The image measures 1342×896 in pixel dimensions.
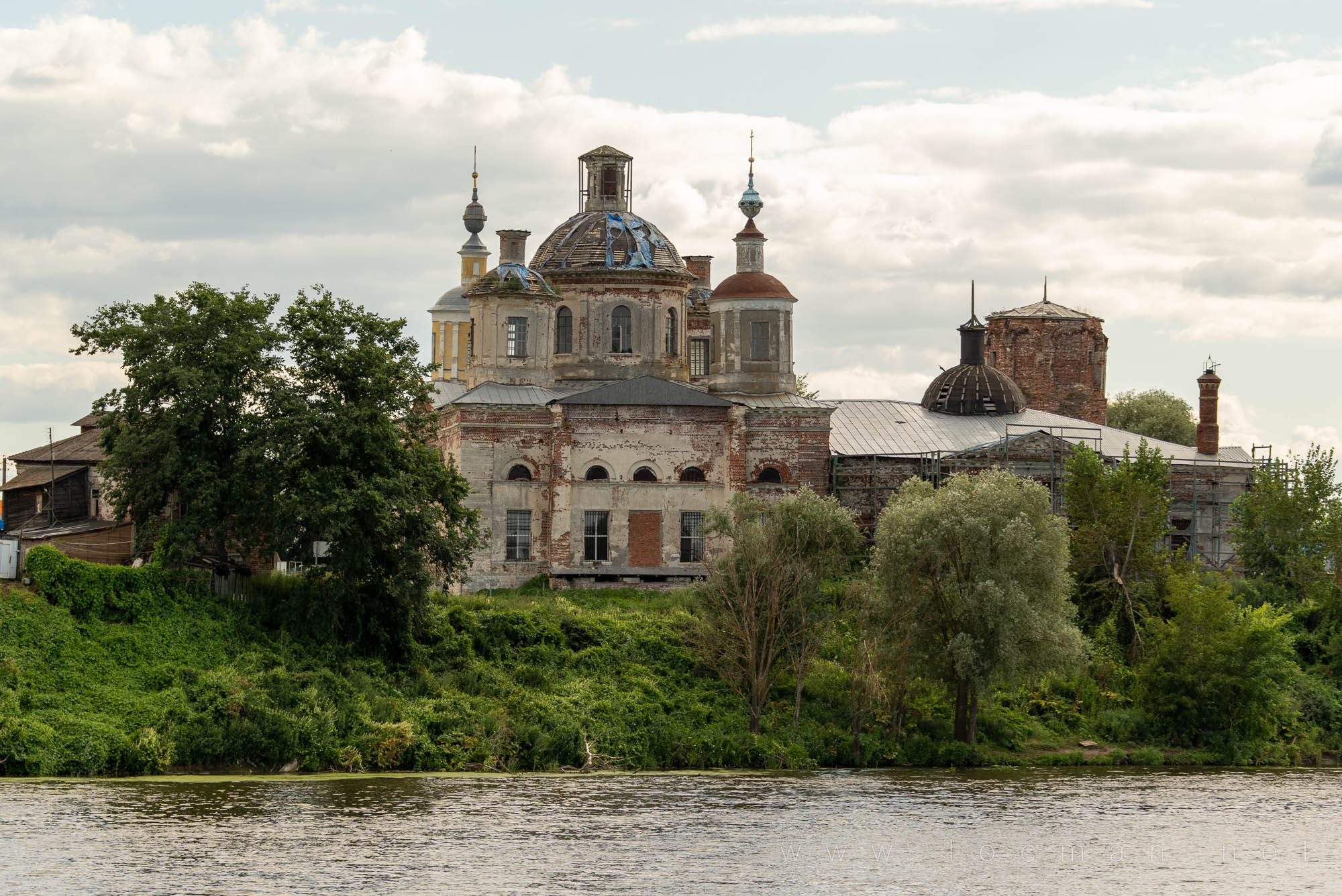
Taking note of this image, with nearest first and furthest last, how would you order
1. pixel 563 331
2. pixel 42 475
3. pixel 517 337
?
pixel 42 475 < pixel 517 337 < pixel 563 331

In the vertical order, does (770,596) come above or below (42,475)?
below

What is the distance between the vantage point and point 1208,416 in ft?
182

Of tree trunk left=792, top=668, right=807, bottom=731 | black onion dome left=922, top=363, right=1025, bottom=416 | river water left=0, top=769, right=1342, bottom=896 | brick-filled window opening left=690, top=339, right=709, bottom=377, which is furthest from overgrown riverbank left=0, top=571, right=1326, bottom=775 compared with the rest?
brick-filled window opening left=690, top=339, right=709, bottom=377

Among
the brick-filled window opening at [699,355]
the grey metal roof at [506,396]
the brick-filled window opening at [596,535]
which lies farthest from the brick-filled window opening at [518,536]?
the brick-filled window opening at [699,355]

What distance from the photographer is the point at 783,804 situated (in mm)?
30828

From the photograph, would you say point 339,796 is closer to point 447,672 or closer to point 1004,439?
point 447,672

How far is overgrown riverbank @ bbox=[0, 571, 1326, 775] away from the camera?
31547 millimetres

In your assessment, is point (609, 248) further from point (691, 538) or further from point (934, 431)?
point (934, 431)

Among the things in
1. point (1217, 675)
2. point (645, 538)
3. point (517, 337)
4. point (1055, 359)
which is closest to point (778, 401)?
point (645, 538)

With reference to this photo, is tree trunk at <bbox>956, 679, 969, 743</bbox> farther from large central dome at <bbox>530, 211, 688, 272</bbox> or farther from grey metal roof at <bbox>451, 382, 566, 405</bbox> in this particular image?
large central dome at <bbox>530, 211, 688, 272</bbox>

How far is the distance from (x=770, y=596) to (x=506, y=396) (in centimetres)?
1321

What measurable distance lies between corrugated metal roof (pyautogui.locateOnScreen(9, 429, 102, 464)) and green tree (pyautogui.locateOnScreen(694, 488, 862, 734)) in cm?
1647

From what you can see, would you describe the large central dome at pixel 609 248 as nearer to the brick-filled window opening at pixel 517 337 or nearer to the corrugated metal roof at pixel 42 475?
the brick-filled window opening at pixel 517 337

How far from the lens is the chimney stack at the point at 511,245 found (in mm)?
51281
